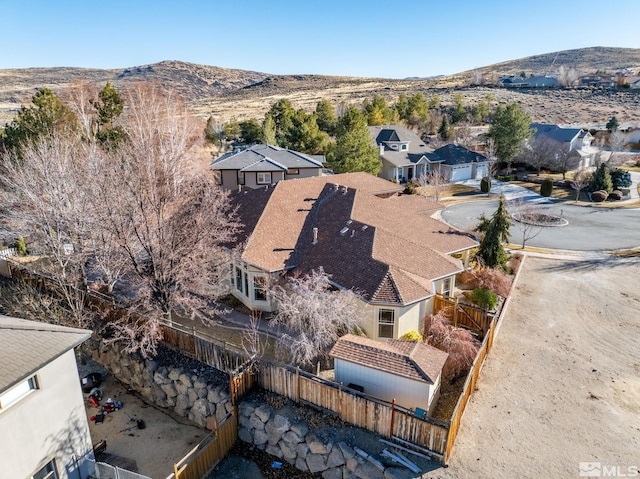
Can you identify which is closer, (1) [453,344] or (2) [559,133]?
(1) [453,344]

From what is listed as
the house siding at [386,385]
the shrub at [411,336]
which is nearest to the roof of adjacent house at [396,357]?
the house siding at [386,385]

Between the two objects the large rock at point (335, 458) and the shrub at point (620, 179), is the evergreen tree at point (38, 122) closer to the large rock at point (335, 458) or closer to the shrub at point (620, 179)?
the large rock at point (335, 458)

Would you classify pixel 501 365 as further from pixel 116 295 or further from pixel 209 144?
pixel 209 144

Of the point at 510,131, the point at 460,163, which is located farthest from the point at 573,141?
the point at 460,163

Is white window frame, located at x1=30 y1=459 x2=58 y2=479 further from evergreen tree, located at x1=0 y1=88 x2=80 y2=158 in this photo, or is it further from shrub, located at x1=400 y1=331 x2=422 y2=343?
evergreen tree, located at x1=0 y1=88 x2=80 y2=158

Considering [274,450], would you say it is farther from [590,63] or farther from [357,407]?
[590,63]

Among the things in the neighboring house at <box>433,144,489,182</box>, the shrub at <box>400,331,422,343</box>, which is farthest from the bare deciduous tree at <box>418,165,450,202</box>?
the shrub at <box>400,331,422,343</box>
